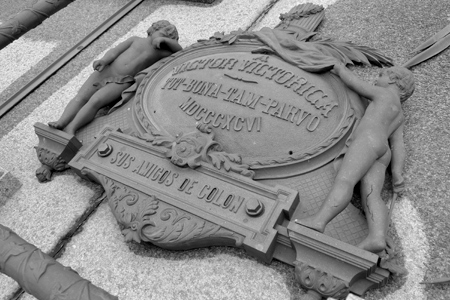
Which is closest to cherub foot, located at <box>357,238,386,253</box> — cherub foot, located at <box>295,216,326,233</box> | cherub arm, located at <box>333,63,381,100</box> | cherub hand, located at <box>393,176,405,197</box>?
cherub foot, located at <box>295,216,326,233</box>

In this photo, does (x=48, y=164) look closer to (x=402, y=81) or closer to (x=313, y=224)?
(x=313, y=224)

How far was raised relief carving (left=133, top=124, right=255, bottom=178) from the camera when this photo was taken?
232 centimetres

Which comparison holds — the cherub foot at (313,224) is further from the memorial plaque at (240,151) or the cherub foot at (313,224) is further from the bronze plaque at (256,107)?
the bronze plaque at (256,107)

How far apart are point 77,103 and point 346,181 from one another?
210cm

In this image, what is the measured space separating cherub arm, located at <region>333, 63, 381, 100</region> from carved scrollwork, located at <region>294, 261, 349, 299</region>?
111 cm

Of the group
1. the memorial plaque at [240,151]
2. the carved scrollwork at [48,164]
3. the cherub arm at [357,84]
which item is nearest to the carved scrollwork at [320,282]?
the memorial plaque at [240,151]

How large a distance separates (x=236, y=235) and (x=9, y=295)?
1.41m

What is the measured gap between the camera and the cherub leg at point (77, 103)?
115 inches

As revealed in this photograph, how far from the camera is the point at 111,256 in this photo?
2332mm

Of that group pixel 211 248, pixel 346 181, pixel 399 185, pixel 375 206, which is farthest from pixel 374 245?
pixel 211 248

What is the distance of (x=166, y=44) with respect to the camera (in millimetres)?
3234

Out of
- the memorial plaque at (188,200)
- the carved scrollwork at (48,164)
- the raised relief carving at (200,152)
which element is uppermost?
the raised relief carving at (200,152)

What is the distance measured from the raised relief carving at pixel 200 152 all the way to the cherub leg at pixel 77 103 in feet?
2.76

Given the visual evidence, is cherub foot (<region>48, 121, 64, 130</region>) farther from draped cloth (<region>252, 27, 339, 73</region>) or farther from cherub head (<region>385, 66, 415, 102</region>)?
cherub head (<region>385, 66, 415, 102</region>)
